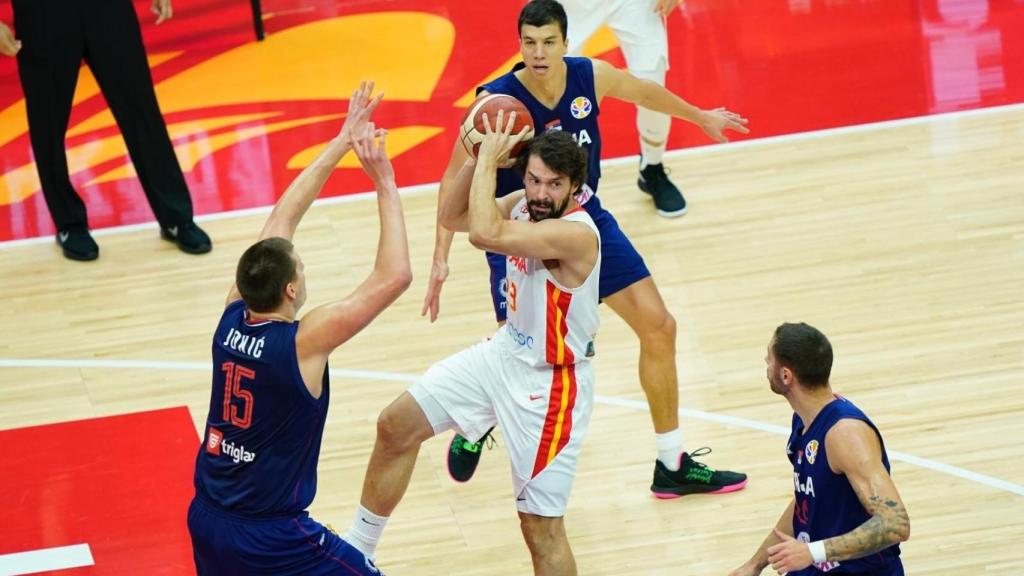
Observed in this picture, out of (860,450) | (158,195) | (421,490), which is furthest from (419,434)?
(158,195)

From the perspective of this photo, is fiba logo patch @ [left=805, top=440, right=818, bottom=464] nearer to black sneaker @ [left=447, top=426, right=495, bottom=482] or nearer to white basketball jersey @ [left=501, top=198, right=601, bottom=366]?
white basketball jersey @ [left=501, top=198, right=601, bottom=366]

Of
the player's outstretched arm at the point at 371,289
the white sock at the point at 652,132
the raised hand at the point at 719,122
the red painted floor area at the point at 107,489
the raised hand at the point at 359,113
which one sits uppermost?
the raised hand at the point at 359,113

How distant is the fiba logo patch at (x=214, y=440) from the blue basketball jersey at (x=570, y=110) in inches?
81.8

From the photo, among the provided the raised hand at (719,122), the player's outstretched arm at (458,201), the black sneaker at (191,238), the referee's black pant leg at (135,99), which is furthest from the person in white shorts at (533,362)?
the referee's black pant leg at (135,99)

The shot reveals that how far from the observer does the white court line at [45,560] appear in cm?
653

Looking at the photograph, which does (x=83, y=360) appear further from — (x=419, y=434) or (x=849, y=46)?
(x=849, y=46)

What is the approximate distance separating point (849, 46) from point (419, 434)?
6.75 meters

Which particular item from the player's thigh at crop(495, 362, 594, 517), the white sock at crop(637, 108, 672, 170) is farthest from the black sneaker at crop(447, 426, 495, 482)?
the white sock at crop(637, 108, 672, 170)

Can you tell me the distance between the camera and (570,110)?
22.6 feet

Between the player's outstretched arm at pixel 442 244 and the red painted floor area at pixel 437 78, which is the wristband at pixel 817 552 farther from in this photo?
the red painted floor area at pixel 437 78

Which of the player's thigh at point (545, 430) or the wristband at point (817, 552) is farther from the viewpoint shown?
the player's thigh at point (545, 430)

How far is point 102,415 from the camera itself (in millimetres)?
7801

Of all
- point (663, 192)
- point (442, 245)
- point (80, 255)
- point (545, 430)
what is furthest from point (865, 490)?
point (80, 255)

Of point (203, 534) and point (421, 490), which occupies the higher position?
point (203, 534)
